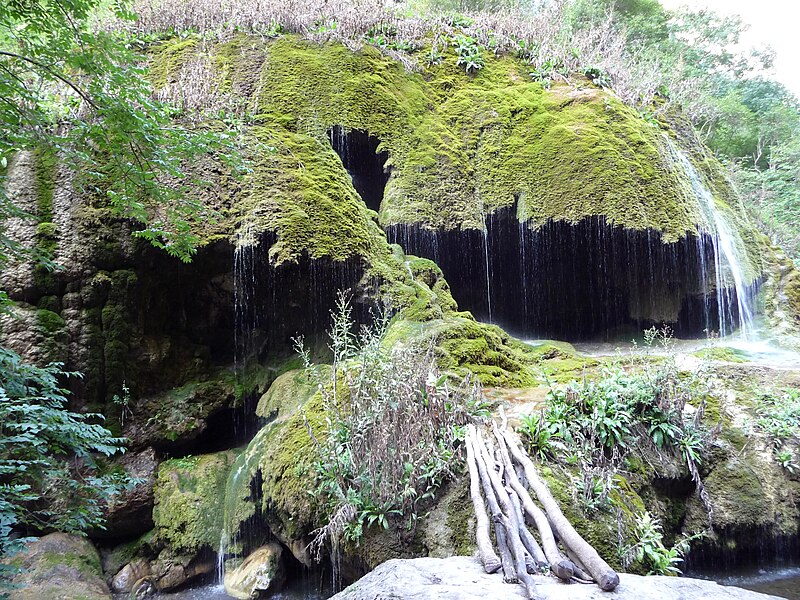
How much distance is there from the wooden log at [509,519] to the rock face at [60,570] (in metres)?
4.40

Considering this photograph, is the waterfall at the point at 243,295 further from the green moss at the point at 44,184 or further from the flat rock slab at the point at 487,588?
the flat rock slab at the point at 487,588

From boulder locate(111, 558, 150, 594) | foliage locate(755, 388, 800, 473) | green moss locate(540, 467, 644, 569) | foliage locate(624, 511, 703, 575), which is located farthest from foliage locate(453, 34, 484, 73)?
boulder locate(111, 558, 150, 594)

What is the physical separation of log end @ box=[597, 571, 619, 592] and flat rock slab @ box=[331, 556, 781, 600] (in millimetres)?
26

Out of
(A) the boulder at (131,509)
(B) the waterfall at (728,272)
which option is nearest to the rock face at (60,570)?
(A) the boulder at (131,509)

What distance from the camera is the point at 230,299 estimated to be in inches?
286

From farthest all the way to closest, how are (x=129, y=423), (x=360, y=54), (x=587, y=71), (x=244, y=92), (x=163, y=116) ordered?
(x=587, y=71) → (x=360, y=54) → (x=244, y=92) → (x=129, y=423) → (x=163, y=116)

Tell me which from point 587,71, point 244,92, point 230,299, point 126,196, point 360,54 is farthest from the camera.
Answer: point 587,71

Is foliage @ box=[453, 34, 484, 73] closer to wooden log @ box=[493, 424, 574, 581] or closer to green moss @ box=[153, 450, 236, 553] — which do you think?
wooden log @ box=[493, 424, 574, 581]

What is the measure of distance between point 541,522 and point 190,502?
16.1 ft

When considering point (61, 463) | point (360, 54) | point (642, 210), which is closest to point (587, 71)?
point (642, 210)

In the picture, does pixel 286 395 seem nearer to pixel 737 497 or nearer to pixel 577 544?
pixel 577 544

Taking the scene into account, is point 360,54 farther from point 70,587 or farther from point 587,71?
point 70,587

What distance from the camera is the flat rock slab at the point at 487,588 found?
2.15 metres

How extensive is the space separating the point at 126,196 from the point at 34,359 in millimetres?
2975
